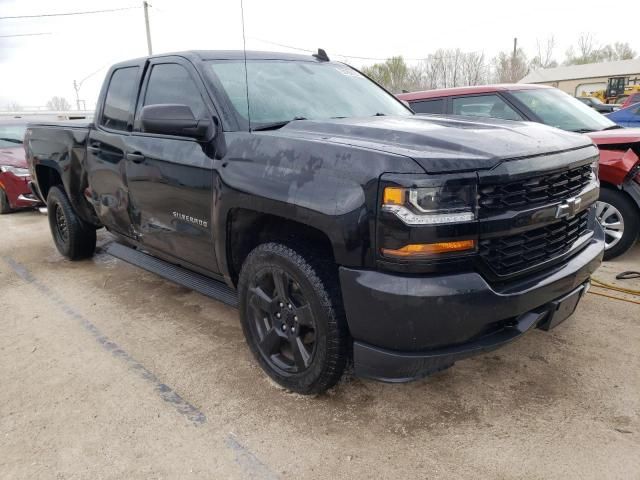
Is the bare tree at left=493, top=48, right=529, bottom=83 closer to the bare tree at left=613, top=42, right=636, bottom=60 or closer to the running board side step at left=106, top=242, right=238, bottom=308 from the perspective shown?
the bare tree at left=613, top=42, right=636, bottom=60

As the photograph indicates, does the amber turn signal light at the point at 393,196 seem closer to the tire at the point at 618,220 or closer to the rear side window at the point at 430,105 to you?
the tire at the point at 618,220

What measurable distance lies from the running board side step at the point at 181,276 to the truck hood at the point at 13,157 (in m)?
4.92

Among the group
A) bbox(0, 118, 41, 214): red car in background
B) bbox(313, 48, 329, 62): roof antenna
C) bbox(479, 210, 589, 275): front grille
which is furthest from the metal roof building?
bbox(479, 210, 589, 275): front grille

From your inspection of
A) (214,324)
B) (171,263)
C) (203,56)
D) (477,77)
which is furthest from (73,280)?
A: (477,77)

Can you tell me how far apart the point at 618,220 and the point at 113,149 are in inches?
176

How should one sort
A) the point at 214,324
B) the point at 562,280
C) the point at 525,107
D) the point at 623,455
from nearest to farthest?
the point at 623,455, the point at 562,280, the point at 214,324, the point at 525,107

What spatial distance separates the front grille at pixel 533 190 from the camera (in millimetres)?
2127

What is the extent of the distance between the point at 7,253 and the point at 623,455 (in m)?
6.40

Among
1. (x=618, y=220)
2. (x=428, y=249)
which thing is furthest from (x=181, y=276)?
(x=618, y=220)

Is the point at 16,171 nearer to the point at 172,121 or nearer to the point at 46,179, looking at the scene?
the point at 46,179

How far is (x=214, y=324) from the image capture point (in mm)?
3775

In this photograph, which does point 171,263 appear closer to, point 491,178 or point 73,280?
point 73,280

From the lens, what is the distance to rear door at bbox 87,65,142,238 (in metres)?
3.85

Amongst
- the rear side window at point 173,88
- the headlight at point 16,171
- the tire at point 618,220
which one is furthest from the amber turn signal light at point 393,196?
the headlight at point 16,171
